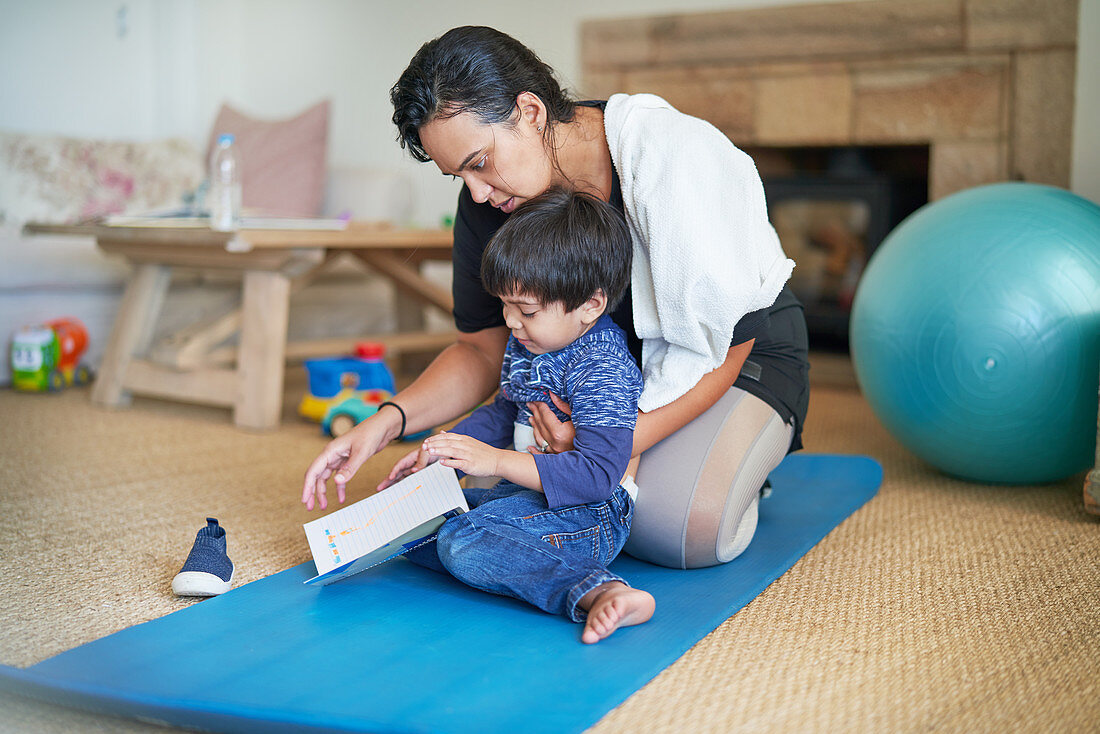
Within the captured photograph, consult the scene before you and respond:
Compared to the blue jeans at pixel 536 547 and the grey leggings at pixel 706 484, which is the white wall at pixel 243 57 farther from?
the blue jeans at pixel 536 547

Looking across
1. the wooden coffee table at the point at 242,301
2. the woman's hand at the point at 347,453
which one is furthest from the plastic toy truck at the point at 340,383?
the woman's hand at the point at 347,453

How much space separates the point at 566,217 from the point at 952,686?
64cm

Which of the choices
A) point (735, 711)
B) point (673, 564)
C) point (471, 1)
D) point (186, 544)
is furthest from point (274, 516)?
point (471, 1)

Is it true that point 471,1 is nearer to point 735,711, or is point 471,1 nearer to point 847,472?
point 847,472

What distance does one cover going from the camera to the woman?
113 centimetres

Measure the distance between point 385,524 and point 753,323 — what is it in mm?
536

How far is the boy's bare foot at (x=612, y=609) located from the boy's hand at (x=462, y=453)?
0.18m

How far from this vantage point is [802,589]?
1200 millimetres

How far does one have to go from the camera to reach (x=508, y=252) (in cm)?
111

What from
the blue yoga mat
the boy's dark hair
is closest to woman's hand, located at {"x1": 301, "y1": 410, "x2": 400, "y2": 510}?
the blue yoga mat

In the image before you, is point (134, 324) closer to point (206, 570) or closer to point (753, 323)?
point (206, 570)

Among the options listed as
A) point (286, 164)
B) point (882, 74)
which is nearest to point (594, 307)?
point (882, 74)

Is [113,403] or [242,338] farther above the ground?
[242,338]

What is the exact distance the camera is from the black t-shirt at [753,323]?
132 centimetres
